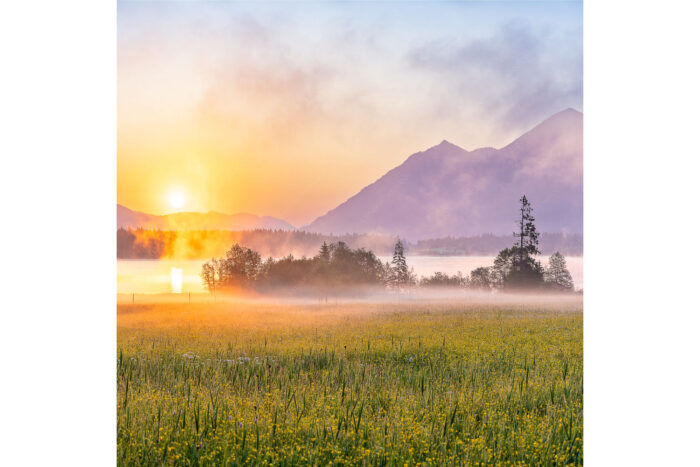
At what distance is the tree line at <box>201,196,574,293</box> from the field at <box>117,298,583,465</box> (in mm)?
419

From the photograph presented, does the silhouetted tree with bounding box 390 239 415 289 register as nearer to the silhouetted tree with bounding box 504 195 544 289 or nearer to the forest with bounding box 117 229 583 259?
the forest with bounding box 117 229 583 259

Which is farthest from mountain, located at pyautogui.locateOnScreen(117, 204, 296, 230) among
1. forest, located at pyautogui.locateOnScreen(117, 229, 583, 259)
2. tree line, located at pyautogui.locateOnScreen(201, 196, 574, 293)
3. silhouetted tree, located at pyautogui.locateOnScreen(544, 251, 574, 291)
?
silhouetted tree, located at pyautogui.locateOnScreen(544, 251, 574, 291)

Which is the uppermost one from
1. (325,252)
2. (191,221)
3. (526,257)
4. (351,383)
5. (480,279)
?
(191,221)

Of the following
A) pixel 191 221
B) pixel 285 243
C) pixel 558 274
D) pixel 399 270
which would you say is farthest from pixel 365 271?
pixel 558 274

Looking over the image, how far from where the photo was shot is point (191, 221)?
7.46 metres

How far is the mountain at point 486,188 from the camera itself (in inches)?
311

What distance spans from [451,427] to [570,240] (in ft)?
15.2

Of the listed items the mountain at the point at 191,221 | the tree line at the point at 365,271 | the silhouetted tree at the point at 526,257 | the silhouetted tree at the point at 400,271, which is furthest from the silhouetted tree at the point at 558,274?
the mountain at the point at 191,221

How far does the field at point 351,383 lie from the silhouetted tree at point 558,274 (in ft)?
1.11

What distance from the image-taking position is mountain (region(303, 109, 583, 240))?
789 cm

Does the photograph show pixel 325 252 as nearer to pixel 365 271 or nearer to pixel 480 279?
pixel 365 271

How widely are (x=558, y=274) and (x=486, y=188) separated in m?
1.97
